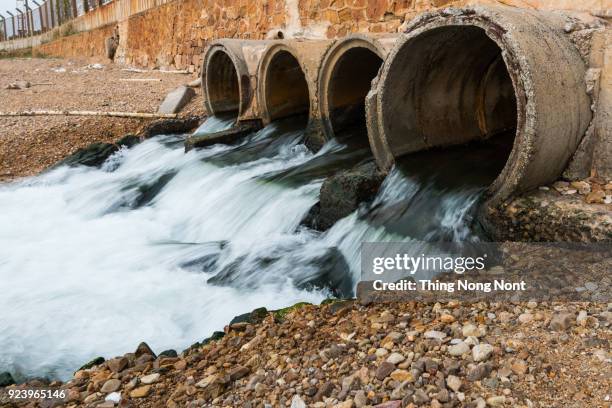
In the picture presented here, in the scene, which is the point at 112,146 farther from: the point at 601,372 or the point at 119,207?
the point at 601,372

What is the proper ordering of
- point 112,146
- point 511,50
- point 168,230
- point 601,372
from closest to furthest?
point 601,372
point 511,50
point 168,230
point 112,146

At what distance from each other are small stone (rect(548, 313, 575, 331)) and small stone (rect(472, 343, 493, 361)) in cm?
32

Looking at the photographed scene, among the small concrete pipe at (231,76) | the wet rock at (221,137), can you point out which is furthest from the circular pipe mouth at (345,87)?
the wet rock at (221,137)

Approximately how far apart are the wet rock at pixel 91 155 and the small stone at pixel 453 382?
20.9 feet

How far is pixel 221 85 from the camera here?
8.62m

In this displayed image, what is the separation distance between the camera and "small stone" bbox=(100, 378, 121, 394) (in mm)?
2666

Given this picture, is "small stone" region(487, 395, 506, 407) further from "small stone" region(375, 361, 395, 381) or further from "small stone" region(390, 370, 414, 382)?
"small stone" region(375, 361, 395, 381)

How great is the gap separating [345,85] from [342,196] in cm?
236

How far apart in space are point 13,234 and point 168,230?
5.23 ft

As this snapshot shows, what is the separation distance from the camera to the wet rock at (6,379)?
2995 millimetres

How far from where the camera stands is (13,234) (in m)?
5.65

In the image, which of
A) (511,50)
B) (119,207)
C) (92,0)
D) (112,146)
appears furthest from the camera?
(92,0)

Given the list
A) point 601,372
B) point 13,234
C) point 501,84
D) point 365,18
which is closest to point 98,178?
point 13,234

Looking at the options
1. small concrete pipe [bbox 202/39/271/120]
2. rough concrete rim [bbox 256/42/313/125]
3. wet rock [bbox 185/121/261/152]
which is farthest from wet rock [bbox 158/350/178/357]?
small concrete pipe [bbox 202/39/271/120]
